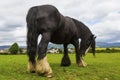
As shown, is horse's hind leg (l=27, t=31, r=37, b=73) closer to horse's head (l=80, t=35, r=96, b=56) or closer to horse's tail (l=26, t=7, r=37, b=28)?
horse's tail (l=26, t=7, r=37, b=28)

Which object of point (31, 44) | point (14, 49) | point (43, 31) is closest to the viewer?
point (31, 44)

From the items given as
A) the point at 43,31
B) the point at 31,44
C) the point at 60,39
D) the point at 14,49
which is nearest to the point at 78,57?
the point at 60,39

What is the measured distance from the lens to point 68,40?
54.5ft

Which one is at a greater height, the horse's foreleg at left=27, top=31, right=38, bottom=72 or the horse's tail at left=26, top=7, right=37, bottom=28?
the horse's tail at left=26, top=7, right=37, bottom=28

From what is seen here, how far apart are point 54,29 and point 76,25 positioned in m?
4.06

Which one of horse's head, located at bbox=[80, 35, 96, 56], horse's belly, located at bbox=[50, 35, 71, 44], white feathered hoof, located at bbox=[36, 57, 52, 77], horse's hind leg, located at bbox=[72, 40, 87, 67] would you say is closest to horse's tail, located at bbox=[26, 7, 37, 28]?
white feathered hoof, located at bbox=[36, 57, 52, 77]

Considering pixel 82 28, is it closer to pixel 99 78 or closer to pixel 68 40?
pixel 68 40

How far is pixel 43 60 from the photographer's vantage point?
12.8m

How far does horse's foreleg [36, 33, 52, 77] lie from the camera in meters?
12.7

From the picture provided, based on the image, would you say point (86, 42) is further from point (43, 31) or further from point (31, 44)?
point (31, 44)

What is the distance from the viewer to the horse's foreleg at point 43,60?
12716 millimetres

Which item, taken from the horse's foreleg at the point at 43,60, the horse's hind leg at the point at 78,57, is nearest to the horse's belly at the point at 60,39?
the horse's hind leg at the point at 78,57

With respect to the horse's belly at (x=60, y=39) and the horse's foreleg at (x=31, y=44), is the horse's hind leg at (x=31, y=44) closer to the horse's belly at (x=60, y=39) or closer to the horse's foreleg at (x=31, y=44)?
the horse's foreleg at (x=31, y=44)

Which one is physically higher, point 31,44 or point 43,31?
point 43,31
